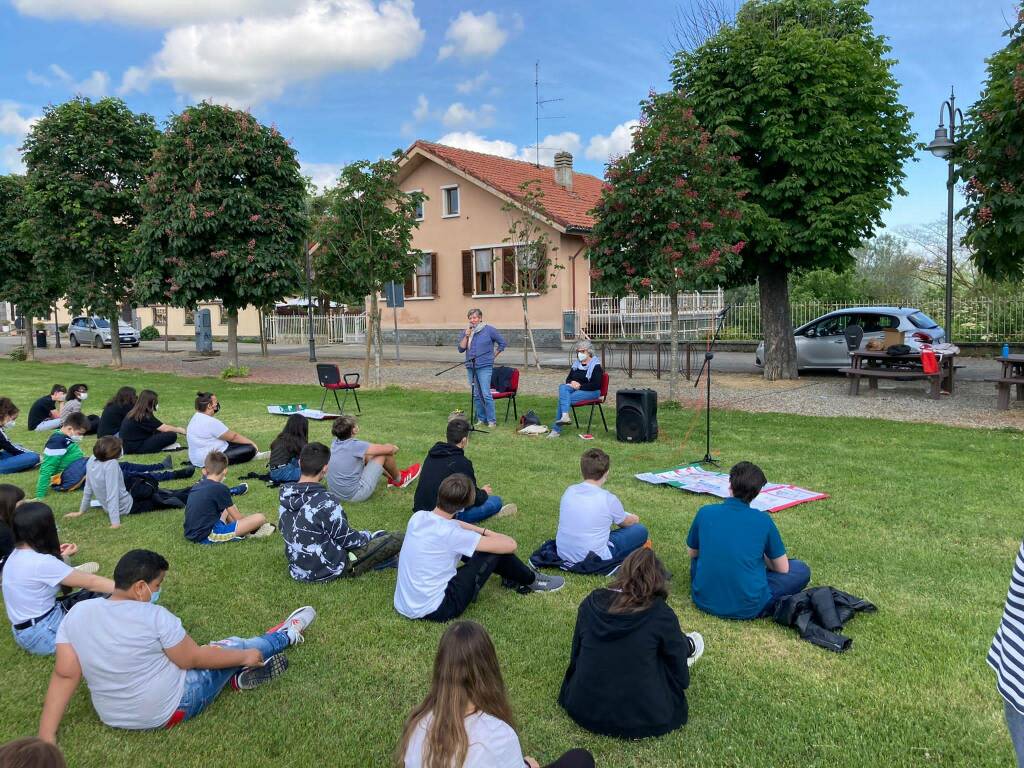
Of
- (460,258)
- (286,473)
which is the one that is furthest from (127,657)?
(460,258)

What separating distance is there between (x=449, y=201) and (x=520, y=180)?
9.54ft

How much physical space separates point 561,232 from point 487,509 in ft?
67.1

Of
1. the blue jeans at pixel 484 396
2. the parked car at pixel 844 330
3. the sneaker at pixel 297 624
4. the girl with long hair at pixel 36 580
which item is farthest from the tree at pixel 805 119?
the girl with long hair at pixel 36 580

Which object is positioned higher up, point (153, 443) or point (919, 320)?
point (919, 320)

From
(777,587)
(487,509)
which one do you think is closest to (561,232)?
(487,509)

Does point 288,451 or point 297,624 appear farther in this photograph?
point 288,451

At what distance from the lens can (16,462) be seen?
29.1 ft

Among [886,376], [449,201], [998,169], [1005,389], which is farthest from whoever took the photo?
[449,201]

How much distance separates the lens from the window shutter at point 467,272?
2841cm

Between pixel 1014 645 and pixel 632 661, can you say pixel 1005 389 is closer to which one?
pixel 632 661

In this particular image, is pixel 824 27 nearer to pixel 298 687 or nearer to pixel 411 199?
pixel 411 199

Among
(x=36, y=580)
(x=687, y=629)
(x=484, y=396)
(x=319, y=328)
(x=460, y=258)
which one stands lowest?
(x=687, y=629)

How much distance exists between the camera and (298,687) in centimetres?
379

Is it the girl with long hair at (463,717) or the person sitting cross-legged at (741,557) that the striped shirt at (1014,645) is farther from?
the person sitting cross-legged at (741,557)
